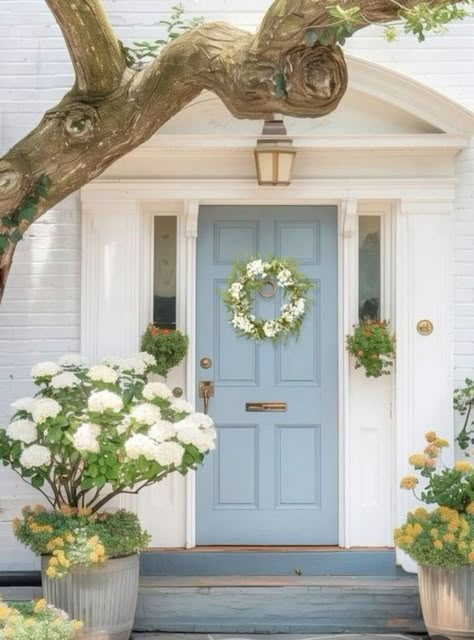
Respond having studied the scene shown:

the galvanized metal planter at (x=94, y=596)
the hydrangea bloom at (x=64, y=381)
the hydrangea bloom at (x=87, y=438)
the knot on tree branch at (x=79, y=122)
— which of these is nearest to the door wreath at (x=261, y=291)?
the hydrangea bloom at (x=64, y=381)

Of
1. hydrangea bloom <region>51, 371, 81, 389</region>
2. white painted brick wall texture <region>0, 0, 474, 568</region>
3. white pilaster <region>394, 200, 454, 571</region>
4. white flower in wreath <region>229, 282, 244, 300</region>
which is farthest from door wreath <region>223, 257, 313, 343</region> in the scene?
hydrangea bloom <region>51, 371, 81, 389</region>

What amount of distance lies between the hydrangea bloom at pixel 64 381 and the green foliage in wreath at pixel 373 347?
→ 170 cm

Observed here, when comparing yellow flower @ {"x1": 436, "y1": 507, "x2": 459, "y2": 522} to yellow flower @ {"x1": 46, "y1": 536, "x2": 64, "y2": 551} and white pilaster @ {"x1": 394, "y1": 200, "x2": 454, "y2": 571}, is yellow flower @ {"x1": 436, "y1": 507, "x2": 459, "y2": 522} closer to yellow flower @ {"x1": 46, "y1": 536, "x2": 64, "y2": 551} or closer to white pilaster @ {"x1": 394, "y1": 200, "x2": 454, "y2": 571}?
white pilaster @ {"x1": 394, "y1": 200, "x2": 454, "y2": 571}

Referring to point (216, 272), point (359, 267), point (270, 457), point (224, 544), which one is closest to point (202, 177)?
point (216, 272)

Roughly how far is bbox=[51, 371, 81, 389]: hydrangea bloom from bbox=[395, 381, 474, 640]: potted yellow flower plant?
186 cm

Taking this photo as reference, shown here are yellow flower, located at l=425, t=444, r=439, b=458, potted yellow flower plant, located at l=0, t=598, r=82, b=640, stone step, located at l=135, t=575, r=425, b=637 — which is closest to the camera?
potted yellow flower plant, located at l=0, t=598, r=82, b=640

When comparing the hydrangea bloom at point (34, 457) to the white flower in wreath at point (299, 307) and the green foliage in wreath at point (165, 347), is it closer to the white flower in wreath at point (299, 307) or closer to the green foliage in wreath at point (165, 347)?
the green foliage in wreath at point (165, 347)

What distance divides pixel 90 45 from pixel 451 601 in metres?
3.34

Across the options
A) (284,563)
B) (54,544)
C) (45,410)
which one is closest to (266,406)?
(284,563)

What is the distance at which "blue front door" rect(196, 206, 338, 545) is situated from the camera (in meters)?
6.74

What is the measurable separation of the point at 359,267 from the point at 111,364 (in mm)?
1706

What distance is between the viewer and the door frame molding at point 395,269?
21.5ft

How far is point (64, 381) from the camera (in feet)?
19.4

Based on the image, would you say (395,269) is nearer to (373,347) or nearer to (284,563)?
(373,347)
